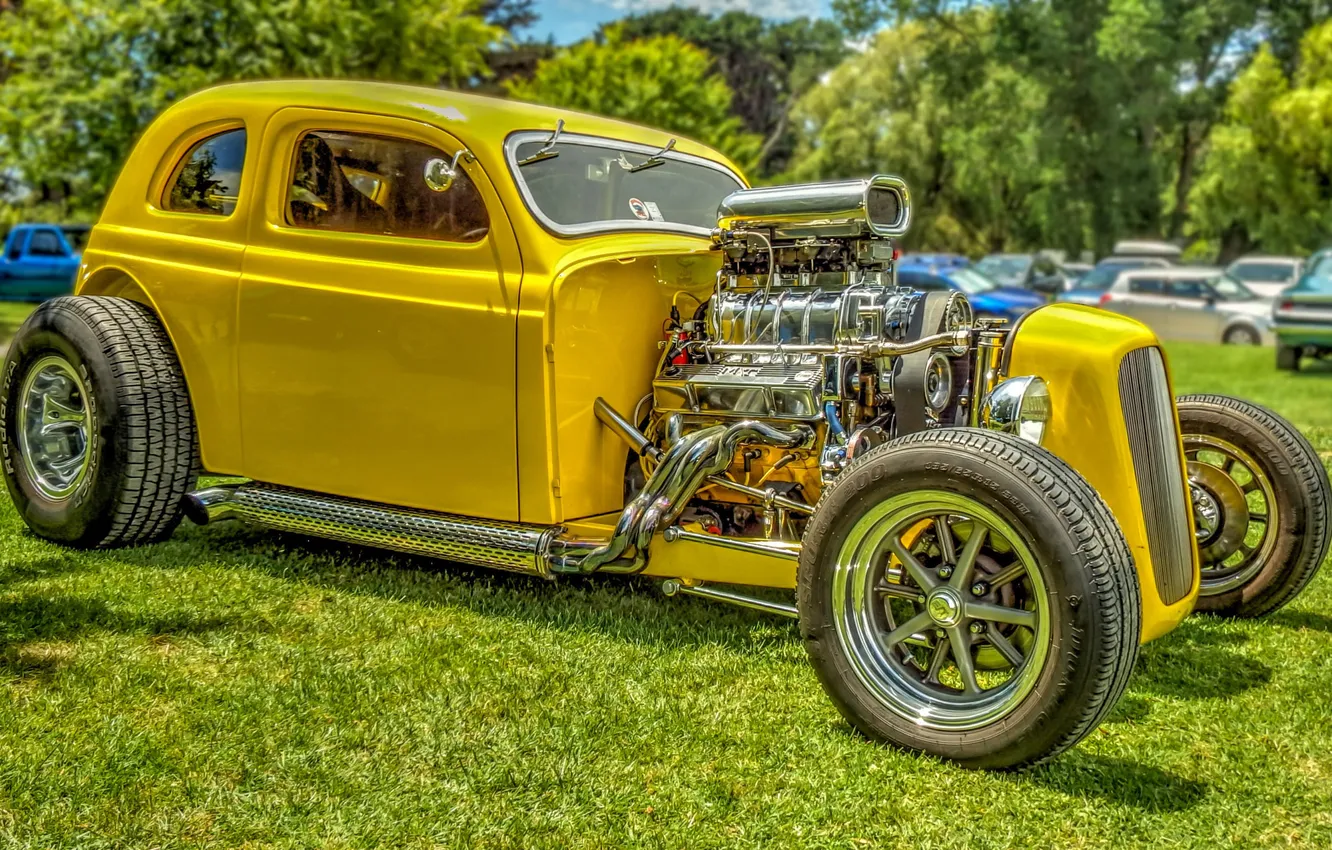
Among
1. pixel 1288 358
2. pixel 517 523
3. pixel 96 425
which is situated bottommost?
pixel 1288 358

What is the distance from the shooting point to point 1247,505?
15.0ft

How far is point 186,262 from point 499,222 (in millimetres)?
1597

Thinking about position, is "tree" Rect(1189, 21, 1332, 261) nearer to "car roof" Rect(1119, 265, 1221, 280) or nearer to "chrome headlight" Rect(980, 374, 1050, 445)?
"car roof" Rect(1119, 265, 1221, 280)

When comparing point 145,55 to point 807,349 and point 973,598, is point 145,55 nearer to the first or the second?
point 807,349

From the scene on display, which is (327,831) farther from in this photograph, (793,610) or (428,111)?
(428,111)

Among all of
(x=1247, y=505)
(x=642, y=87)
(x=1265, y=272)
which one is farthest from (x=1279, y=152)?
(x=1247, y=505)

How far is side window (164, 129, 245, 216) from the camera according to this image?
5.19 meters

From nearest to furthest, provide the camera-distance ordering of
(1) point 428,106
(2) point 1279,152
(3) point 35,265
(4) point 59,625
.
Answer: (4) point 59,625 → (1) point 428,106 → (3) point 35,265 → (2) point 1279,152

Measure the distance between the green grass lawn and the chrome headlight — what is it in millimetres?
933

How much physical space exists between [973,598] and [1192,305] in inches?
786

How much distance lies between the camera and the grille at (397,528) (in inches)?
174

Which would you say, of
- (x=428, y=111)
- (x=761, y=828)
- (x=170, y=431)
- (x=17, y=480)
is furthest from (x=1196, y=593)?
(x=17, y=480)

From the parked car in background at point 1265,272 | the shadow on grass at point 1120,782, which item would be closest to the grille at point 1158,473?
the shadow on grass at point 1120,782

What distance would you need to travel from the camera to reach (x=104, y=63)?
18422 mm
